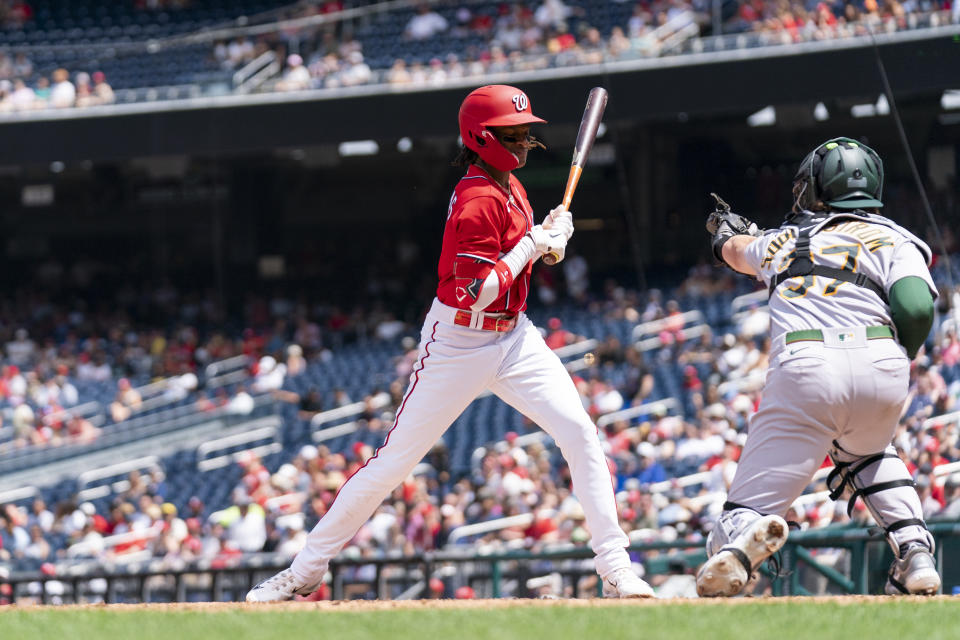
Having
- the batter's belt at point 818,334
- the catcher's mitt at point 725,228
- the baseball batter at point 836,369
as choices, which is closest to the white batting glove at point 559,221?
the catcher's mitt at point 725,228

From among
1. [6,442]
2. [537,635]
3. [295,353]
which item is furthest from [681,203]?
[537,635]

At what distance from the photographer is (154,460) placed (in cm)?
1498

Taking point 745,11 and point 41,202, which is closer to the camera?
point 745,11

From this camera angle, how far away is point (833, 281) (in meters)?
4.43

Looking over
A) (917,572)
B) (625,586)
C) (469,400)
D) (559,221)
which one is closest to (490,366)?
(469,400)

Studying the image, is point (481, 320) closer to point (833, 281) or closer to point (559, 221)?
point (559, 221)

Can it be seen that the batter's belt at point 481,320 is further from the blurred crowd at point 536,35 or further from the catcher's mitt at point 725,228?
the blurred crowd at point 536,35

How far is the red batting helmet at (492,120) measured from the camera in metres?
4.77

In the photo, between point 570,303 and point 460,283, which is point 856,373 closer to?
point 460,283

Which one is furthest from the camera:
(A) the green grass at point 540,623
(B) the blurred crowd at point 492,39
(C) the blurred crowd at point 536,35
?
(B) the blurred crowd at point 492,39

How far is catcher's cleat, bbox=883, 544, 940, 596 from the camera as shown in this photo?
175 inches

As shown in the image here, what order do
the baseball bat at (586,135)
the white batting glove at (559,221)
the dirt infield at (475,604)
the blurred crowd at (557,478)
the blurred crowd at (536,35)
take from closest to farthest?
the dirt infield at (475,604) → the white batting glove at (559,221) → the baseball bat at (586,135) → the blurred crowd at (557,478) → the blurred crowd at (536,35)

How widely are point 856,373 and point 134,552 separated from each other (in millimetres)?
9112

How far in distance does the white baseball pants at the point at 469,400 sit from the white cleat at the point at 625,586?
3 cm
